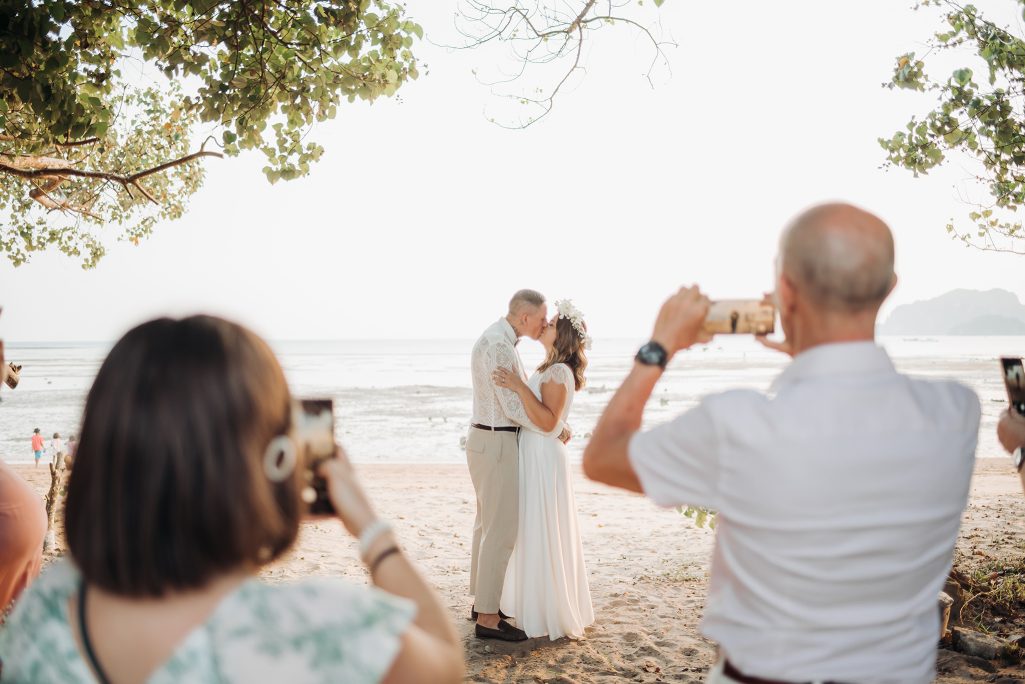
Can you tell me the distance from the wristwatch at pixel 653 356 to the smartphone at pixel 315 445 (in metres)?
0.86

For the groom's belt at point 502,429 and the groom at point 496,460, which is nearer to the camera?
the groom at point 496,460

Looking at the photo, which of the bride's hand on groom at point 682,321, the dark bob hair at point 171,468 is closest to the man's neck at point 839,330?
the bride's hand on groom at point 682,321

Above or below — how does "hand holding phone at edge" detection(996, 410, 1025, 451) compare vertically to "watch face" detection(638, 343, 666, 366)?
below

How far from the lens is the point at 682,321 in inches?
83.4

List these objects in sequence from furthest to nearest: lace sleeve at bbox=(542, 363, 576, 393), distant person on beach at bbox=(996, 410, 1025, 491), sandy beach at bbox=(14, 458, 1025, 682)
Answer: lace sleeve at bbox=(542, 363, 576, 393), sandy beach at bbox=(14, 458, 1025, 682), distant person on beach at bbox=(996, 410, 1025, 491)

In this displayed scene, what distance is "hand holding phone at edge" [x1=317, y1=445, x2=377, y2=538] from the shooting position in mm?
1554

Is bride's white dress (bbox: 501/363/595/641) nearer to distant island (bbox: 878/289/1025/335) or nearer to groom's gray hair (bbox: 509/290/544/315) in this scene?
groom's gray hair (bbox: 509/290/544/315)

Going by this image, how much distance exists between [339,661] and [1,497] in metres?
1.93

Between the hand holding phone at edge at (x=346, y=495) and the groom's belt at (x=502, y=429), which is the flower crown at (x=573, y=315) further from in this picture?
the hand holding phone at edge at (x=346, y=495)

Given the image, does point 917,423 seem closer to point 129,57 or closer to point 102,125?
point 102,125

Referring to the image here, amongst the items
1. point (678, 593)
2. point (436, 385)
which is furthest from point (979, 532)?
point (436, 385)

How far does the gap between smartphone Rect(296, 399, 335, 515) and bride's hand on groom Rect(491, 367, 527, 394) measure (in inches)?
160

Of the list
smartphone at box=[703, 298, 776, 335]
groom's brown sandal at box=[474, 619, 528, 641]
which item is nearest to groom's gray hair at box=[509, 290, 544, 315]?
groom's brown sandal at box=[474, 619, 528, 641]

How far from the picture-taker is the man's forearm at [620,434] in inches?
76.1
